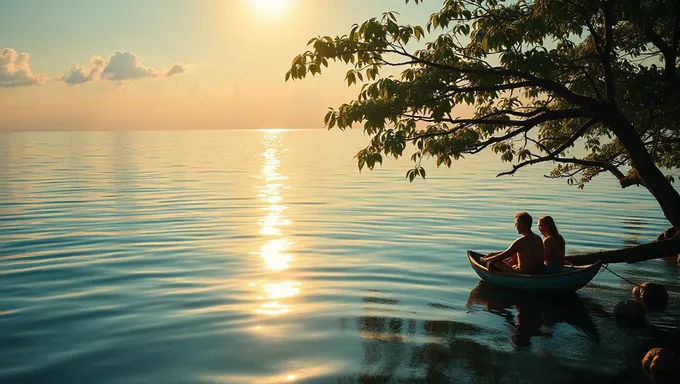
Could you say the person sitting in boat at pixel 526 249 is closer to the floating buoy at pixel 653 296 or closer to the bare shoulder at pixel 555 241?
the bare shoulder at pixel 555 241

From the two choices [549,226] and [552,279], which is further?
[549,226]

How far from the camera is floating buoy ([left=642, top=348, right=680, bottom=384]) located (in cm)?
992

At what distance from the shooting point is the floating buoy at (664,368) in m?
9.92

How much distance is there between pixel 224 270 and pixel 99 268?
3643 millimetres

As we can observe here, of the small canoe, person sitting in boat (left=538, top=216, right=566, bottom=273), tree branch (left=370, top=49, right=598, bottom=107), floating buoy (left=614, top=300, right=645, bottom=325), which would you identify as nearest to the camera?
floating buoy (left=614, top=300, right=645, bottom=325)

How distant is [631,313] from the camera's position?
13500 mm

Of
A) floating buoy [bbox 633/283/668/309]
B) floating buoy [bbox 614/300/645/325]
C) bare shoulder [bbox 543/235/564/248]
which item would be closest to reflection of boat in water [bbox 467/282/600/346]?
floating buoy [bbox 614/300/645/325]

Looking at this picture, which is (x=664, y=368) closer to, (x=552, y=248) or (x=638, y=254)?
(x=552, y=248)

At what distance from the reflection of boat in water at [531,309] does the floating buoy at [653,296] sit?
1.42m

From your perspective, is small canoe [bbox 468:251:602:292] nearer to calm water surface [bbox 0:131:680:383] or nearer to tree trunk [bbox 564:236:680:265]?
calm water surface [bbox 0:131:680:383]

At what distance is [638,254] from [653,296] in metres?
2.72

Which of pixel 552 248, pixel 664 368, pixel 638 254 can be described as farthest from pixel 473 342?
pixel 638 254

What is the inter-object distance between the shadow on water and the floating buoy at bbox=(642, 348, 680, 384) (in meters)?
0.85

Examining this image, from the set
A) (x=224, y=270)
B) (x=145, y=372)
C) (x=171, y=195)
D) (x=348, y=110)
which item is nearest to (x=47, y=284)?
(x=224, y=270)
